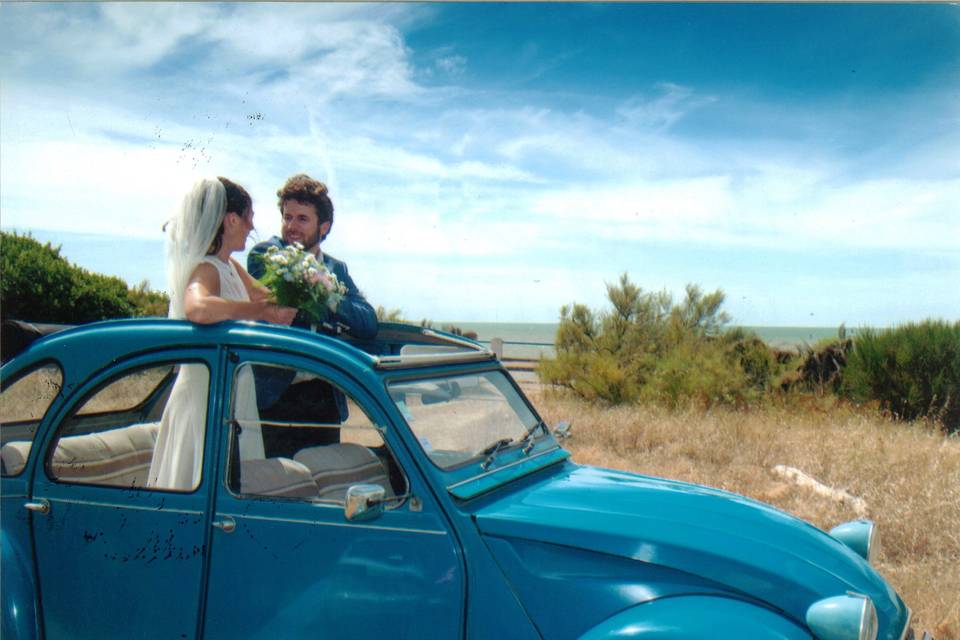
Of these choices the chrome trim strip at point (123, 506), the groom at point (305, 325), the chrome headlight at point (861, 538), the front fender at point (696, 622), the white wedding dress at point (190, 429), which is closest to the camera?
the front fender at point (696, 622)

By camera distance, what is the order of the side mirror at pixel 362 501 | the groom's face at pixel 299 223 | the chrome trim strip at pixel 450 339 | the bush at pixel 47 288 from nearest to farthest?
the side mirror at pixel 362 501, the chrome trim strip at pixel 450 339, the groom's face at pixel 299 223, the bush at pixel 47 288

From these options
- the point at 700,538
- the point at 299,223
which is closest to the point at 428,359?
the point at 700,538

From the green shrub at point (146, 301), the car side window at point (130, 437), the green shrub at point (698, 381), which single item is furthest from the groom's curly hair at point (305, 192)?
the green shrub at point (146, 301)

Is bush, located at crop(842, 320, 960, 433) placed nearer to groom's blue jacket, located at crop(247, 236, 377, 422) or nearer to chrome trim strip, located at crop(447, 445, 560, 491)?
chrome trim strip, located at crop(447, 445, 560, 491)

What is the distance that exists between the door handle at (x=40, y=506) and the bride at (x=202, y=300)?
393mm

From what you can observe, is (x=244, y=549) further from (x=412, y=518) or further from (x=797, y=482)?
(x=797, y=482)

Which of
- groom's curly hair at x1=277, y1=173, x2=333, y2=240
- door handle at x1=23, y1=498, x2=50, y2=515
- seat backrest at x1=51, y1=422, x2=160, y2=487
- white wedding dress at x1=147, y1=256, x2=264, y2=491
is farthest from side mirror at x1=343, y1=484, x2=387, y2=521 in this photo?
groom's curly hair at x1=277, y1=173, x2=333, y2=240

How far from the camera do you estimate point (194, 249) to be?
364cm

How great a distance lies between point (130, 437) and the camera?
376cm

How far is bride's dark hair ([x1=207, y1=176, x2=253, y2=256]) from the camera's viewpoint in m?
3.78

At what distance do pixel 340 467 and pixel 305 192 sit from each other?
1928 mm

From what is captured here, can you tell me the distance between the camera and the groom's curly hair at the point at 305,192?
14.9 ft

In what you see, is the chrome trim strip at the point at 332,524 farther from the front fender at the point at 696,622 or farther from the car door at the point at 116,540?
the front fender at the point at 696,622

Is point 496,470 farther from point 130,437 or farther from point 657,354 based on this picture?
point 657,354
